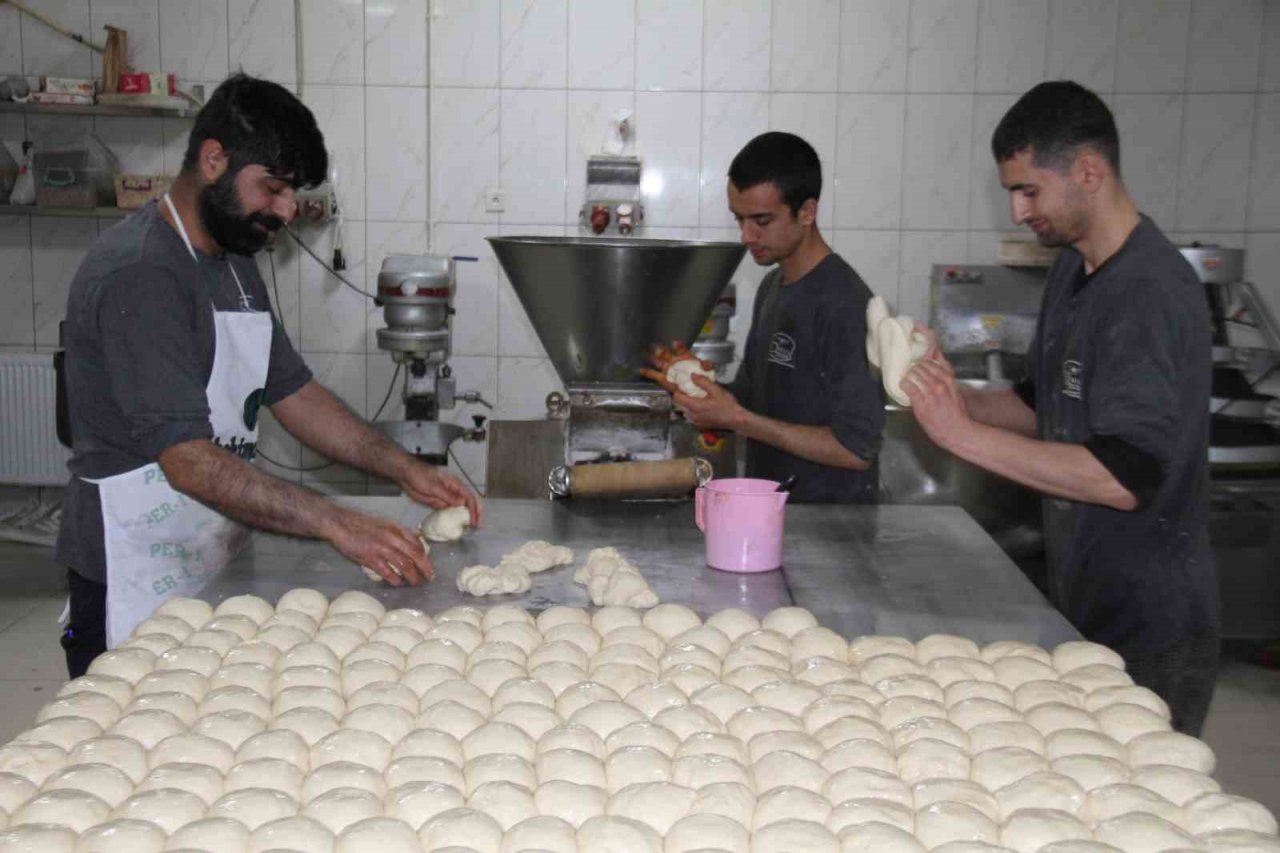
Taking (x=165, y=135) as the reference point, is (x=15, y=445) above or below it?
below

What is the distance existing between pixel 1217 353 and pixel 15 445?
A: 4529 mm

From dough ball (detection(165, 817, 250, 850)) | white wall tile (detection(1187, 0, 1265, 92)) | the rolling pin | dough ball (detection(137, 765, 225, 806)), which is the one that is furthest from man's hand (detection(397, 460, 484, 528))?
white wall tile (detection(1187, 0, 1265, 92))

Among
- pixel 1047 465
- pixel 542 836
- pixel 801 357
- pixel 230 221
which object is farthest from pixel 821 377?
pixel 542 836

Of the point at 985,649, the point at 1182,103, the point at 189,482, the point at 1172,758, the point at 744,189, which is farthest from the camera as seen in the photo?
the point at 1182,103

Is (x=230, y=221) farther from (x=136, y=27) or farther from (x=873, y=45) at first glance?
(x=873, y=45)

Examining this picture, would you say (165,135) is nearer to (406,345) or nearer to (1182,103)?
(406,345)

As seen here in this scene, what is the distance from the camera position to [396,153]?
474 cm

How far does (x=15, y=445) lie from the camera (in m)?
4.95

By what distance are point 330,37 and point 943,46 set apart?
7.73ft

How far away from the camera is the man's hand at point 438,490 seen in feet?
7.49

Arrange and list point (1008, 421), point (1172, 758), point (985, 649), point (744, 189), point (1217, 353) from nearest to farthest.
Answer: point (1172, 758), point (985, 649), point (1008, 421), point (744, 189), point (1217, 353)

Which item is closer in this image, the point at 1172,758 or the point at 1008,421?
the point at 1172,758

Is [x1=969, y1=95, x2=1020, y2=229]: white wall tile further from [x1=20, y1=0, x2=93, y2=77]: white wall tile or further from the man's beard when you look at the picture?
[x1=20, y1=0, x2=93, y2=77]: white wall tile

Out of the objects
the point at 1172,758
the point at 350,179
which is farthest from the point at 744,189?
the point at 350,179
